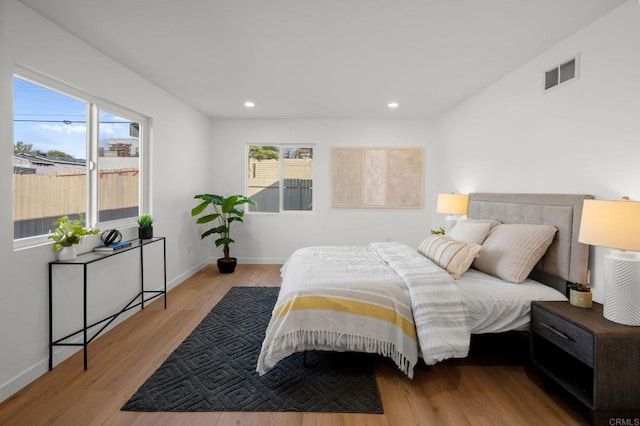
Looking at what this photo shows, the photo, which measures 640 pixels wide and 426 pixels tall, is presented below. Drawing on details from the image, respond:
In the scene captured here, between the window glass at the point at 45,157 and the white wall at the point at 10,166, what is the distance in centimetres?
15

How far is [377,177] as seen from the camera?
220 inches

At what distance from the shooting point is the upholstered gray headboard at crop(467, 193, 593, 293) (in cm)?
242

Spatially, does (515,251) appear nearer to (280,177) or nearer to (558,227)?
(558,227)

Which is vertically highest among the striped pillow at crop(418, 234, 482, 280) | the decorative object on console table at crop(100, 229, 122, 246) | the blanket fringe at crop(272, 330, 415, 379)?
the decorative object on console table at crop(100, 229, 122, 246)

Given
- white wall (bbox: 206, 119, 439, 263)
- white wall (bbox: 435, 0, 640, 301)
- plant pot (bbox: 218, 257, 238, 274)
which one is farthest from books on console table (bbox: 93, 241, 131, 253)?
white wall (bbox: 435, 0, 640, 301)

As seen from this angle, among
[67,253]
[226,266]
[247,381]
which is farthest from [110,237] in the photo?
[226,266]

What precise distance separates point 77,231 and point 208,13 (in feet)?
6.27

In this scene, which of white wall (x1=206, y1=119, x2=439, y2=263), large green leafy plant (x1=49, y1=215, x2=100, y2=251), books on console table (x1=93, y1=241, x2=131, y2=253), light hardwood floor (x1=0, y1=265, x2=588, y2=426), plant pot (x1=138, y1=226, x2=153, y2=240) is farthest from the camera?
white wall (x1=206, y1=119, x2=439, y2=263)

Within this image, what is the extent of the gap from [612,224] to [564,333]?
72 cm

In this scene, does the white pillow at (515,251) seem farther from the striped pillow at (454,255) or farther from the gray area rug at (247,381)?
the gray area rug at (247,381)

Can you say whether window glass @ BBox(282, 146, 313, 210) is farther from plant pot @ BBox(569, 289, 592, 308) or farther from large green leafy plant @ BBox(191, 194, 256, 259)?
plant pot @ BBox(569, 289, 592, 308)

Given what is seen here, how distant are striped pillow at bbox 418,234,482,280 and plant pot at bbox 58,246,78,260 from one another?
3.01 m

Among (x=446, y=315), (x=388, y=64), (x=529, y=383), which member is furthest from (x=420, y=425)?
(x=388, y=64)

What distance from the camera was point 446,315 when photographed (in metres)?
2.21
